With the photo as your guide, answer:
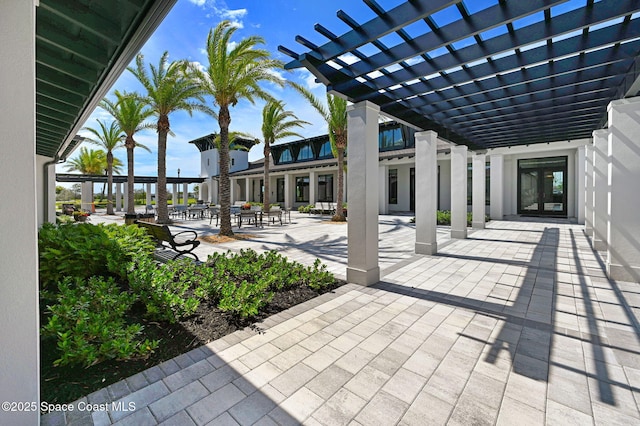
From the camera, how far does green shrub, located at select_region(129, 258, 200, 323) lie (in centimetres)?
385

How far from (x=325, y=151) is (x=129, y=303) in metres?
25.9

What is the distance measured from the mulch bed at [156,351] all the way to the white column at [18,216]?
2.47 ft

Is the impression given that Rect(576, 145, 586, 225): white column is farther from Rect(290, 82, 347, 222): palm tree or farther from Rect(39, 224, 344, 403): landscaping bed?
Rect(39, 224, 344, 403): landscaping bed

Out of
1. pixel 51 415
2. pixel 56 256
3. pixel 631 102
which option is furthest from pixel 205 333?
pixel 631 102

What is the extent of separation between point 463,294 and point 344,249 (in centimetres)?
460

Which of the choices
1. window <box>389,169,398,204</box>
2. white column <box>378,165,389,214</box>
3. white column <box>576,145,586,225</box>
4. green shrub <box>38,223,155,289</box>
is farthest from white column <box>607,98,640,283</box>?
window <box>389,169,398,204</box>

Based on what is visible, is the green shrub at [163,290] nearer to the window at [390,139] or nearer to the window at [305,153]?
the window at [390,139]

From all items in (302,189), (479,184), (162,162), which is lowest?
(479,184)

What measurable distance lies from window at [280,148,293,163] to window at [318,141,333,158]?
4.48m

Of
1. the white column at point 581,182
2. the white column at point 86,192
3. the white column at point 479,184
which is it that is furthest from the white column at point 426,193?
the white column at point 86,192

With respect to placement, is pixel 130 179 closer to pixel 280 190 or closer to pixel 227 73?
pixel 227 73

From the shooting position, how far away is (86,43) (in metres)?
3.64

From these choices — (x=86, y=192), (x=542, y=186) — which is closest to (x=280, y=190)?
(x=86, y=192)

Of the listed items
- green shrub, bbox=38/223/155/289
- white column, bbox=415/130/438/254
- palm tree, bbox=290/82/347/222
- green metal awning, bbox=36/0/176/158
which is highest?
palm tree, bbox=290/82/347/222
